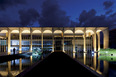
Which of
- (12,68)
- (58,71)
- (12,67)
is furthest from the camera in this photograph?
(12,67)

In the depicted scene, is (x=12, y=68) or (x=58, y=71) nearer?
(x=58, y=71)

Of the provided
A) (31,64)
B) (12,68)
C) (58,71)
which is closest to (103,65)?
(58,71)

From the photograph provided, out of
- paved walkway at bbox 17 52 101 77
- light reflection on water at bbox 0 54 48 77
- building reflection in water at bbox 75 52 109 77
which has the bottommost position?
building reflection in water at bbox 75 52 109 77

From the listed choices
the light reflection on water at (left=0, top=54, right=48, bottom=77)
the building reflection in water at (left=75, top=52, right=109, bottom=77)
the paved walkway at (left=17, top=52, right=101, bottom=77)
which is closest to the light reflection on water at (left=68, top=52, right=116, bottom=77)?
the building reflection in water at (left=75, top=52, right=109, bottom=77)

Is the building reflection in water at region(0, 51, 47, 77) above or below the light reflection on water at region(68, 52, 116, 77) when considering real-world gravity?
above

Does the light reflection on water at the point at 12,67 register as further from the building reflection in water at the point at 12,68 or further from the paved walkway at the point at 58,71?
the paved walkway at the point at 58,71

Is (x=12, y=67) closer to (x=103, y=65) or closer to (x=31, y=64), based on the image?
(x=31, y=64)

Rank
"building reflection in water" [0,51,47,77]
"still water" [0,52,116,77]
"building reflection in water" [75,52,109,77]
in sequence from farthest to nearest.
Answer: "building reflection in water" [75,52,109,77] → "still water" [0,52,116,77] → "building reflection in water" [0,51,47,77]

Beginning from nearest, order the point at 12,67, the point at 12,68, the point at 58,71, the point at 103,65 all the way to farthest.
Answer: the point at 58,71, the point at 12,68, the point at 12,67, the point at 103,65

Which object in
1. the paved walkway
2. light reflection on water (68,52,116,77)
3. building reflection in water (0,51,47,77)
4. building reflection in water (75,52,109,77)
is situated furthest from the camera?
building reflection in water (75,52,109,77)

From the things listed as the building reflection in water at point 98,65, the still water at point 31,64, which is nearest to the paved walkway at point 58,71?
the still water at point 31,64

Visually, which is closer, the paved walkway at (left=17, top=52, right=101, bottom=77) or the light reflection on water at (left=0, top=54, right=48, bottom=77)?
the paved walkway at (left=17, top=52, right=101, bottom=77)

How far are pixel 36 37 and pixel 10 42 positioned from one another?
11.2m

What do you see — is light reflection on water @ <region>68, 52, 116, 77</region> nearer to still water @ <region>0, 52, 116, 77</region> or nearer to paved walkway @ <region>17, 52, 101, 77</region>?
still water @ <region>0, 52, 116, 77</region>
